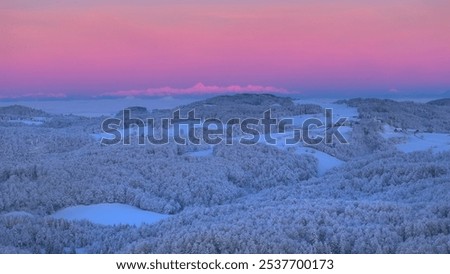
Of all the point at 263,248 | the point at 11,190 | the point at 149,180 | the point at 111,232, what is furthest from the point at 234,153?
the point at 263,248

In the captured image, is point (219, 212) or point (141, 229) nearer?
point (141, 229)

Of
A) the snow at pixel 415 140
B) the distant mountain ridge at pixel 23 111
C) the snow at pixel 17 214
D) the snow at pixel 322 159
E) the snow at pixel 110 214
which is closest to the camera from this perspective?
the snow at pixel 17 214

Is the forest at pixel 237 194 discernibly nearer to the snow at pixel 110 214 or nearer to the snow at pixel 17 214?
the snow at pixel 17 214

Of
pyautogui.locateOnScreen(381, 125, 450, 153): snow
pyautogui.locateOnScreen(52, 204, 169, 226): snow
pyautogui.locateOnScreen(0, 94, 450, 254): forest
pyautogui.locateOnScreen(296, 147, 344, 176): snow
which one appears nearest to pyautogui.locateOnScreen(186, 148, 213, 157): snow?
pyautogui.locateOnScreen(0, 94, 450, 254): forest

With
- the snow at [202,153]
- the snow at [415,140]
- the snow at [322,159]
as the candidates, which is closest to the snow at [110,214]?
the snow at [202,153]

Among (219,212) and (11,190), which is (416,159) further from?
(11,190)

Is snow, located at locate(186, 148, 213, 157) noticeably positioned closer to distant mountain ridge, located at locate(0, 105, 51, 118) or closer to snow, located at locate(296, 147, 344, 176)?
snow, located at locate(296, 147, 344, 176)

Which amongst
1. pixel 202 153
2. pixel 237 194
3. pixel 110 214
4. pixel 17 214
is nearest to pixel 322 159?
pixel 202 153
